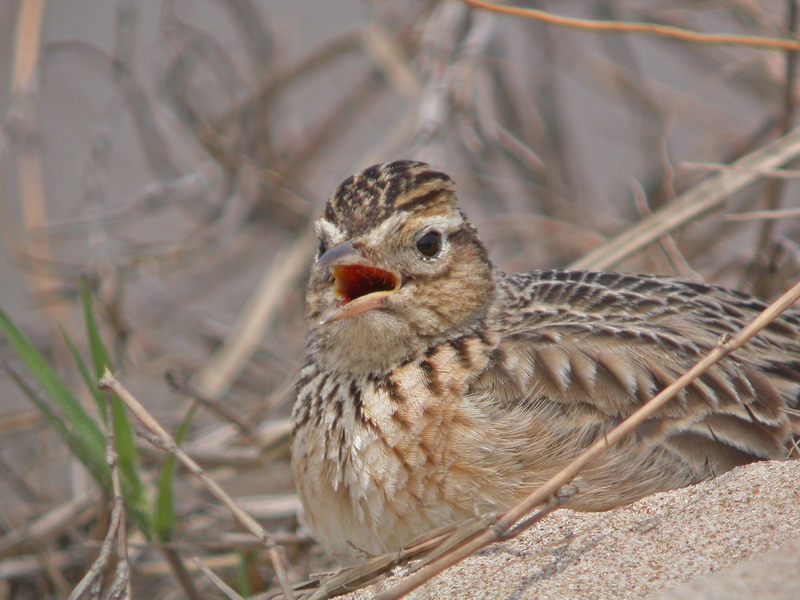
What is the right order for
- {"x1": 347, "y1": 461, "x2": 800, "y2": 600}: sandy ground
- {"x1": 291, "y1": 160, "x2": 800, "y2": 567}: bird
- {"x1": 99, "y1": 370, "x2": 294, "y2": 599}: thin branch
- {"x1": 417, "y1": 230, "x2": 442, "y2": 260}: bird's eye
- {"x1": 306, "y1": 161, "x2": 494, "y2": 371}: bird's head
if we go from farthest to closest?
{"x1": 417, "y1": 230, "x2": 442, "y2": 260}: bird's eye, {"x1": 306, "y1": 161, "x2": 494, "y2": 371}: bird's head, {"x1": 291, "y1": 160, "x2": 800, "y2": 567}: bird, {"x1": 99, "y1": 370, "x2": 294, "y2": 599}: thin branch, {"x1": 347, "y1": 461, "x2": 800, "y2": 600}: sandy ground

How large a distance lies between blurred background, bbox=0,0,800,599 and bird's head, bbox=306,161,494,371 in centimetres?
96

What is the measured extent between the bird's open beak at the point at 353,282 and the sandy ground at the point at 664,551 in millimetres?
936

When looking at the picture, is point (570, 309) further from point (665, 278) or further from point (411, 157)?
point (411, 157)

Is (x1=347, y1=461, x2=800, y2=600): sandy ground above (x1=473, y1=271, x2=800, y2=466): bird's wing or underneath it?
underneath

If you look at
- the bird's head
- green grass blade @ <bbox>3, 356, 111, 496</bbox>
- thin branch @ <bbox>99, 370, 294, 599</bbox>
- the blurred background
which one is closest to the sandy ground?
thin branch @ <bbox>99, 370, 294, 599</bbox>

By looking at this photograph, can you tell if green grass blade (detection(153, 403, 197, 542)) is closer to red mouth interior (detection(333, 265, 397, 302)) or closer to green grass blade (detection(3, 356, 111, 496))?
green grass blade (detection(3, 356, 111, 496))

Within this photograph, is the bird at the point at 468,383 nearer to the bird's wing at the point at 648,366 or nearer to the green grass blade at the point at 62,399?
the bird's wing at the point at 648,366

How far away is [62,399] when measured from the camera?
3824mm

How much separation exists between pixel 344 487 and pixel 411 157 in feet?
7.32

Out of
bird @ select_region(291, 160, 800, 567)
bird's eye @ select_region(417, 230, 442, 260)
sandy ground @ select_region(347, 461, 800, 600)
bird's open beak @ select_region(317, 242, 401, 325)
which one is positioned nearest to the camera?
sandy ground @ select_region(347, 461, 800, 600)

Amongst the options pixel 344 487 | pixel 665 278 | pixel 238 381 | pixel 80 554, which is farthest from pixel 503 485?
pixel 238 381

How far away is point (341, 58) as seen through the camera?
746cm

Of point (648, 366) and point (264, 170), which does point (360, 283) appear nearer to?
point (648, 366)

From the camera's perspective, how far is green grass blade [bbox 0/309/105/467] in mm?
3789
